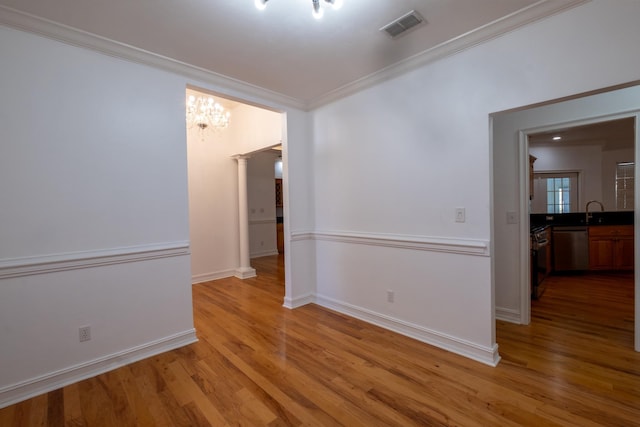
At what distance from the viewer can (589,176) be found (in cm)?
655

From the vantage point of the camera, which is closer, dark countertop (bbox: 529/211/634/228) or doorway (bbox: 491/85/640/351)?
doorway (bbox: 491/85/640/351)

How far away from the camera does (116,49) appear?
7.54 ft

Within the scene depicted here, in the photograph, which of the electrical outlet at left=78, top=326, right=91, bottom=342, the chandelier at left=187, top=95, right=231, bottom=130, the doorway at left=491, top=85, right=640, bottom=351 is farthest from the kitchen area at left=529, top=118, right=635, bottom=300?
the electrical outlet at left=78, top=326, right=91, bottom=342

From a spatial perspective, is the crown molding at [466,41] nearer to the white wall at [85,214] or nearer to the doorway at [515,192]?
the doorway at [515,192]

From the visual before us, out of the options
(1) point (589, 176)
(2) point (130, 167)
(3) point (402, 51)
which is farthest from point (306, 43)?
(1) point (589, 176)

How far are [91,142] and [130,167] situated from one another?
0.31 metres

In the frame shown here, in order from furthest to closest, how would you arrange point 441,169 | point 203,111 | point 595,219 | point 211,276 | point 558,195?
1. point 558,195
2. point 595,219
3. point 211,276
4. point 203,111
5. point 441,169

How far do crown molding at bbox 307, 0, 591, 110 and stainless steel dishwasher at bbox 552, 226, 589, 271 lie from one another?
4.69 m

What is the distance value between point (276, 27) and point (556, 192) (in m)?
7.80

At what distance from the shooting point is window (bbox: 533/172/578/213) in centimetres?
675

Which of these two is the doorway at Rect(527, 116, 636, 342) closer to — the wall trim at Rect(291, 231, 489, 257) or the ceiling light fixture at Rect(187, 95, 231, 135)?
the wall trim at Rect(291, 231, 489, 257)

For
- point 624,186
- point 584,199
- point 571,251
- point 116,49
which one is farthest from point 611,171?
point 116,49

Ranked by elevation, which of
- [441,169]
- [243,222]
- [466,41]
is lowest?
[243,222]

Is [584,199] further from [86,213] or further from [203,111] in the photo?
[86,213]
